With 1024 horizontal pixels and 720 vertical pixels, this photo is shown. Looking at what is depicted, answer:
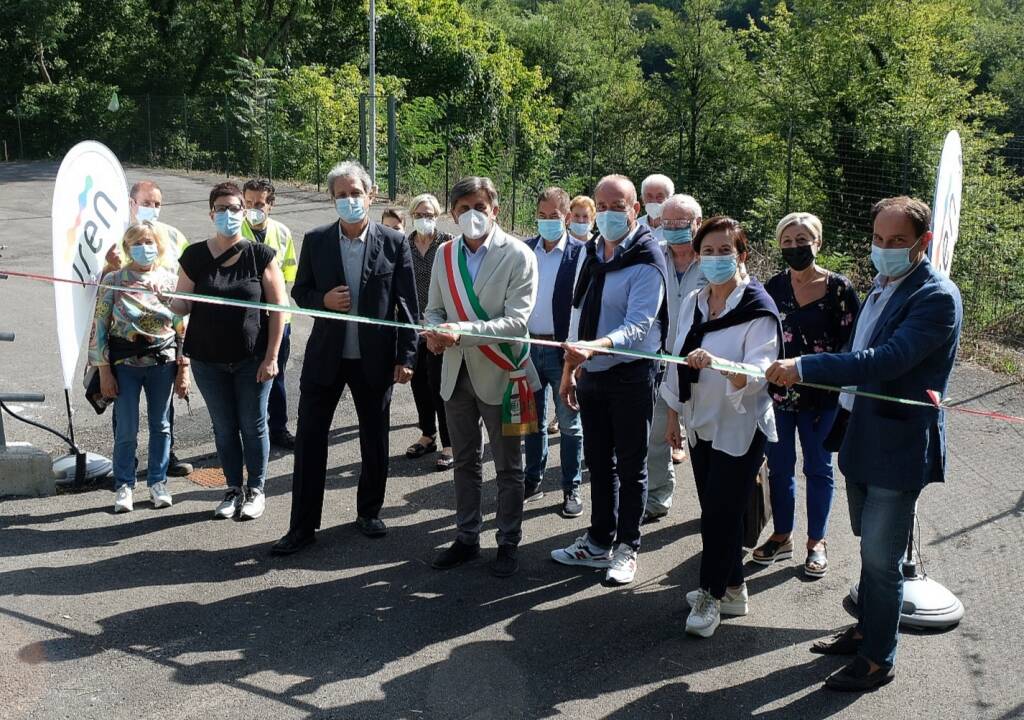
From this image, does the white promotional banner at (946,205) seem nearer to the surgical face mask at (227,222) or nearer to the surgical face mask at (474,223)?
the surgical face mask at (474,223)

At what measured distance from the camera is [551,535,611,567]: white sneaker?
18.1 ft

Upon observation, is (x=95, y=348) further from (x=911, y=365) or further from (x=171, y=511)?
(x=911, y=365)

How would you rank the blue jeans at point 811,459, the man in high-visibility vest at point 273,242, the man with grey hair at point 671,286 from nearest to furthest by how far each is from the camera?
1. the blue jeans at point 811,459
2. the man with grey hair at point 671,286
3. the man in high-visibility vest at point 273,242

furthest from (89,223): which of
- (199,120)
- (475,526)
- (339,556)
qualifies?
(199,120)

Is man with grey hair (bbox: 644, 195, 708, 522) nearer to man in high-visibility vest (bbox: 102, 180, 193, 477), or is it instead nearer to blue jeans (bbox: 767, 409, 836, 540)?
blue jeans (bbox: 767, 409, 836, 540)

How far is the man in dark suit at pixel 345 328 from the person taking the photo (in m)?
5.64

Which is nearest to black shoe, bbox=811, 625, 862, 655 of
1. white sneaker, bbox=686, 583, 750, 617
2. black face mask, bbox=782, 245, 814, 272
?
white sneaker, bbox=686, 583, 750, 617

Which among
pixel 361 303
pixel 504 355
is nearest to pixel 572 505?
pixel 504 355

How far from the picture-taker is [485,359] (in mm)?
5336

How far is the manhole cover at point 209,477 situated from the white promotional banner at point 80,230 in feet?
3.56

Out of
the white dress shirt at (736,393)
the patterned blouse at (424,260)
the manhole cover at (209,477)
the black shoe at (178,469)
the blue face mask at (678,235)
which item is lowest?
the manhole cover at (209,477)

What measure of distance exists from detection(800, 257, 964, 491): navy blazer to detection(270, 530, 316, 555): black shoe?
3.08 meters

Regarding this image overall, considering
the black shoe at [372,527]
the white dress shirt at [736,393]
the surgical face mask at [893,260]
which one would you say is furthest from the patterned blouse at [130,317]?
the surgical face mask at [893,260]

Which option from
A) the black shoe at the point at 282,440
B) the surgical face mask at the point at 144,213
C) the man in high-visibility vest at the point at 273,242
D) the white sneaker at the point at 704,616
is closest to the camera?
the white sneaker at the point at 704,616
